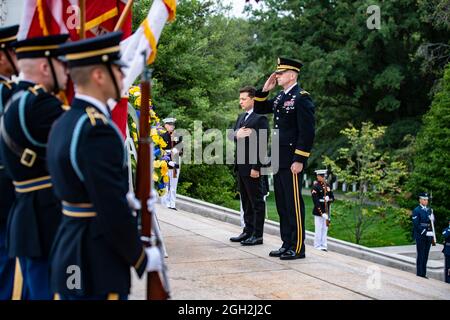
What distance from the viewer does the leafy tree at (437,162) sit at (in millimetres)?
17953

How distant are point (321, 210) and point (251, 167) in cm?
613

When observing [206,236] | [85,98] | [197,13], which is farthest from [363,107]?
[85,98]

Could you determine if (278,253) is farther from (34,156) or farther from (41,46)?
(41,46)

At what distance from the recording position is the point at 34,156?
3.67 meters

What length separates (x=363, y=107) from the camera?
1308 inches

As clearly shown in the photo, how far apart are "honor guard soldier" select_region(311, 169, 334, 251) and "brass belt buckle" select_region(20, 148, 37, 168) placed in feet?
32.0

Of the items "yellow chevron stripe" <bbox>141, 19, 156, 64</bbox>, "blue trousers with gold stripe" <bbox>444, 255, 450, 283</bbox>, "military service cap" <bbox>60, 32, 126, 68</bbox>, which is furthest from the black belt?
"blue trousers with gold stripe" <bbox>444, 255, 450, 283</bbox>

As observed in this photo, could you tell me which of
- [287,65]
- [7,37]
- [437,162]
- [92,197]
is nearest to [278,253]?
[287,65]

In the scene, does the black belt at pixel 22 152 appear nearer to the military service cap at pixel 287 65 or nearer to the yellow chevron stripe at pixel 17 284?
the yellow chevron stripe at pixel 17 284

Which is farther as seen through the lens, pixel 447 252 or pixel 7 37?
pixel 447 252

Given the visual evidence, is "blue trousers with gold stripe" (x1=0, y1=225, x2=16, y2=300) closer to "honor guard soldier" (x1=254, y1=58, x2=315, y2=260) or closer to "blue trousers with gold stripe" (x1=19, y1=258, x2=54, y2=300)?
"blue trousers with gold stripe" (x1=19, y1=258, x2=54, y2=300)

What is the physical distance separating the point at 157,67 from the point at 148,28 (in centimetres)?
1712

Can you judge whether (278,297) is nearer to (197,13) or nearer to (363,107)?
(197,13)

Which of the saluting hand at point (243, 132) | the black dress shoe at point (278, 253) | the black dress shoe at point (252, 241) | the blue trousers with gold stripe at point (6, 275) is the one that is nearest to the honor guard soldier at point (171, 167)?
the saluting hand at point (243, 132)
